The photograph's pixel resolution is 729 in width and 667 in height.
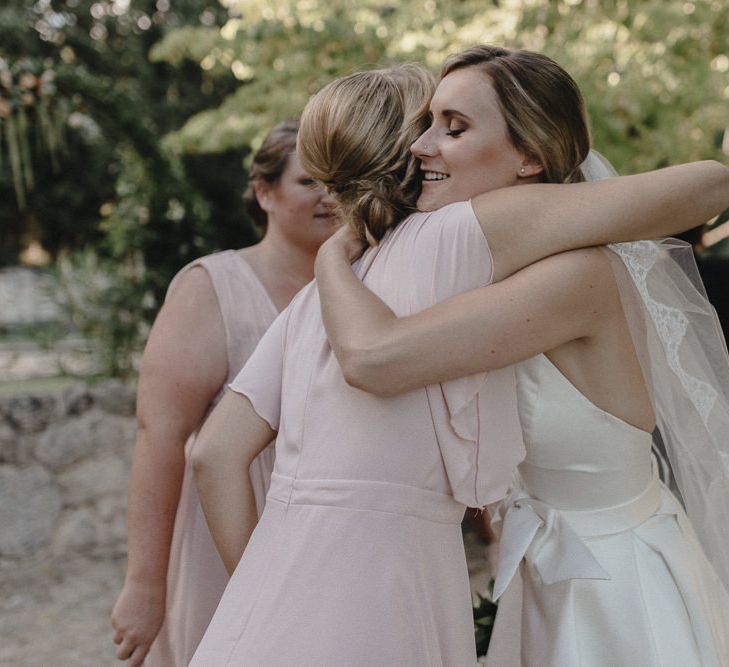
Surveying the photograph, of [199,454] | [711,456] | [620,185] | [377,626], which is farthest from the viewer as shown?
[711,456]

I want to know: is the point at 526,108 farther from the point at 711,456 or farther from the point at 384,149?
the point at 711,456

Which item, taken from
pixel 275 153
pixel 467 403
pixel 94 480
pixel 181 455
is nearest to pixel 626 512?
pixel 467 403

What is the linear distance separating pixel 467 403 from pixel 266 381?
38cm

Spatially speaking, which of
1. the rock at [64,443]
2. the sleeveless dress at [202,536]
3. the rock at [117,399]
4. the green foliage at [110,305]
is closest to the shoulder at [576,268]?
the sleeveless dress at [202,536]

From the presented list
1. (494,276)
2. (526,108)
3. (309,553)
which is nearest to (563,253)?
(494,276)

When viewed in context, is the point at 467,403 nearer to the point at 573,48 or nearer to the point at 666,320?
the point at 666,320

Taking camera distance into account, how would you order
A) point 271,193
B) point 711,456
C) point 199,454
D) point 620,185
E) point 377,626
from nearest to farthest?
point 377,626 → point 620,185 → point 199,454 → point 711,456 → point 271,193

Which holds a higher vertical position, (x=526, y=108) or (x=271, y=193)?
(x=526, y=108)

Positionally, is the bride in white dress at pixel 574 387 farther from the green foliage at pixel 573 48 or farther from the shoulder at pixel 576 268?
the green foliage at pixel 573 48

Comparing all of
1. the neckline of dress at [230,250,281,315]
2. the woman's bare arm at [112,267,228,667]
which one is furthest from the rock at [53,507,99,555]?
the neckline of dress at [230,250,281,315]

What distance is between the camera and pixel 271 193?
99.7 inches

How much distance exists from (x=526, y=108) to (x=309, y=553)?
83cm

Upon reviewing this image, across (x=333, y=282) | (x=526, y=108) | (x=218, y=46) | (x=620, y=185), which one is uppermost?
(x=526, y=108)

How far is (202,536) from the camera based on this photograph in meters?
2.23
